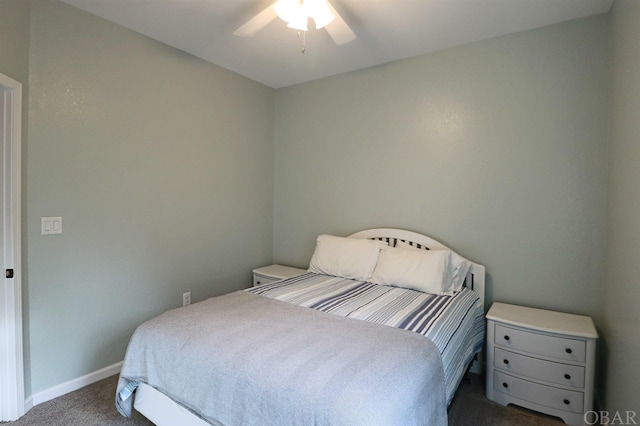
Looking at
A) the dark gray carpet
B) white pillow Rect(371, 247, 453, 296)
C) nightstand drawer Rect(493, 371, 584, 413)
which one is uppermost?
white pillow Rect(371, 247, 453, 296)

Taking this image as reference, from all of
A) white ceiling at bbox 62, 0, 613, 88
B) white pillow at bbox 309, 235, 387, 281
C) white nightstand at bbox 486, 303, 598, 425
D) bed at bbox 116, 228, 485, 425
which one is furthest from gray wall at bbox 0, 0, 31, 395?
white nightstand at bbox 486, 303, 598, 425

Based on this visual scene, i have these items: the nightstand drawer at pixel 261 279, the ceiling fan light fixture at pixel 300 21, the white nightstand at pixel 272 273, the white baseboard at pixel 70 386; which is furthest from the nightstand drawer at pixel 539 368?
the white baseboard at pixel 70 386

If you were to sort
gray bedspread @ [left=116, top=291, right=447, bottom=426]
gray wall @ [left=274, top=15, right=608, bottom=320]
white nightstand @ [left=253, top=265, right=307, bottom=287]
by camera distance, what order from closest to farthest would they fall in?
gray bedspread @ [left=116, top=291, right=447, bottom=426]
gray wall @ [left=274, top=15, right=608, bottom=320]
white nightstand @ [left=253, top=265, right=307, bottom=287]

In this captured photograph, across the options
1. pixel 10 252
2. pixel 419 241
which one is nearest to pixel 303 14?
pixel 419 241

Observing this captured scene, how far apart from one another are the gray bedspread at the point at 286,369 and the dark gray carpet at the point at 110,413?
0.42 m

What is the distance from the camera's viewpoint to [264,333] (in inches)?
62.0

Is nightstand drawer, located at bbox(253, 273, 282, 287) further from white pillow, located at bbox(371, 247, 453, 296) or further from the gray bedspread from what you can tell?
the gray bedspread

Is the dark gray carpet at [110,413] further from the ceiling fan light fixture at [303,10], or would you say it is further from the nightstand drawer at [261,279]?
the ceiling fan light fixture at [303,10]

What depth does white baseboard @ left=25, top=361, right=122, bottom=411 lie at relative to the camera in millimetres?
2041

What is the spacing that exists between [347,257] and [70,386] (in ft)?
7.27

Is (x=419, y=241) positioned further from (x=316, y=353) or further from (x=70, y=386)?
(x=70, y=386)

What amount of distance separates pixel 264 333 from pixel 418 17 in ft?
7.49

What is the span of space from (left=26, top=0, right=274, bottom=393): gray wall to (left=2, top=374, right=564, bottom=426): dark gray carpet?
0.56ft

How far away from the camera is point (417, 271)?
95.5 inches
